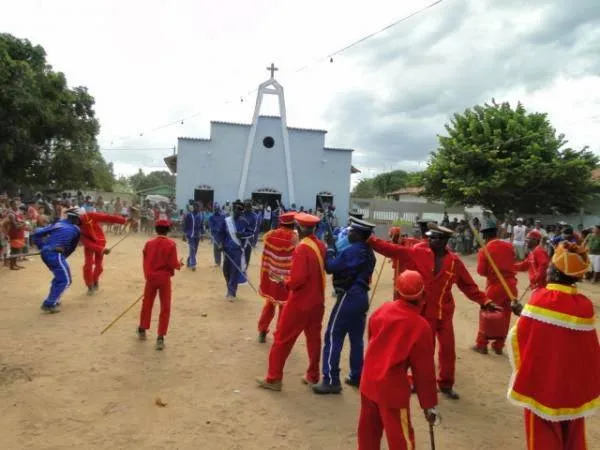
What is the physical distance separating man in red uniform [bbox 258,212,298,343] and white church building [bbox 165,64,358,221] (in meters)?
21.8

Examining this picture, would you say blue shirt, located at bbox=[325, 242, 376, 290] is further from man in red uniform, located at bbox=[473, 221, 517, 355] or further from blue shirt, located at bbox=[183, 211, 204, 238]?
blue shirt, located at bbox=[183, 211, 204, 238]

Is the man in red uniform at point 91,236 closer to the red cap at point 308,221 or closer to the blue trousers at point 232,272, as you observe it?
the blue trousers at point 232,272

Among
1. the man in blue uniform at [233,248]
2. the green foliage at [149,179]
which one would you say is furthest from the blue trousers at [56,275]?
the green foliage at [149,179]

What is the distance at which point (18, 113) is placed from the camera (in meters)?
22.2

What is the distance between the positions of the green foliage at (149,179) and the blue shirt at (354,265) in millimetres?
78615

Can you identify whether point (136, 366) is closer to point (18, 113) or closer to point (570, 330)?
point (570, 330)

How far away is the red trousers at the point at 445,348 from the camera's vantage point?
5543mm

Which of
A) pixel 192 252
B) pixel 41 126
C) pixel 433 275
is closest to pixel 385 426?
pixel 433 275

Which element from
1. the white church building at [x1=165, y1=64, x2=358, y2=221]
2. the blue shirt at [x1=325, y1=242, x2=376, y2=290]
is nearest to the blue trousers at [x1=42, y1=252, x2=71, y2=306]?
the blue shirt at [x1=325, y1=242, x2=376, y2=290]

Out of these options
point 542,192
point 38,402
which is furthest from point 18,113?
point 542,192

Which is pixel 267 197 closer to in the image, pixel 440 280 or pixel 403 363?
pixel 440 280

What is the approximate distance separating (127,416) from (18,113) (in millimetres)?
21293

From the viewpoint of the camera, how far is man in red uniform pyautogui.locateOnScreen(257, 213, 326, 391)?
212 inches

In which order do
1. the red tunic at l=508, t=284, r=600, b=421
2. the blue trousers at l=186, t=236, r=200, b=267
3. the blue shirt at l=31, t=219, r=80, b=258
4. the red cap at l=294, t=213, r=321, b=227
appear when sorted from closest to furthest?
the red tunic at l=508, t=284, r=600, b=421 → the red cap at l=294, t=213, r=321, b=227 → the blue shirt at l=31, t=219, r=80, b=258 → the blue trousers at l=186, t=236, r=200, b=267
